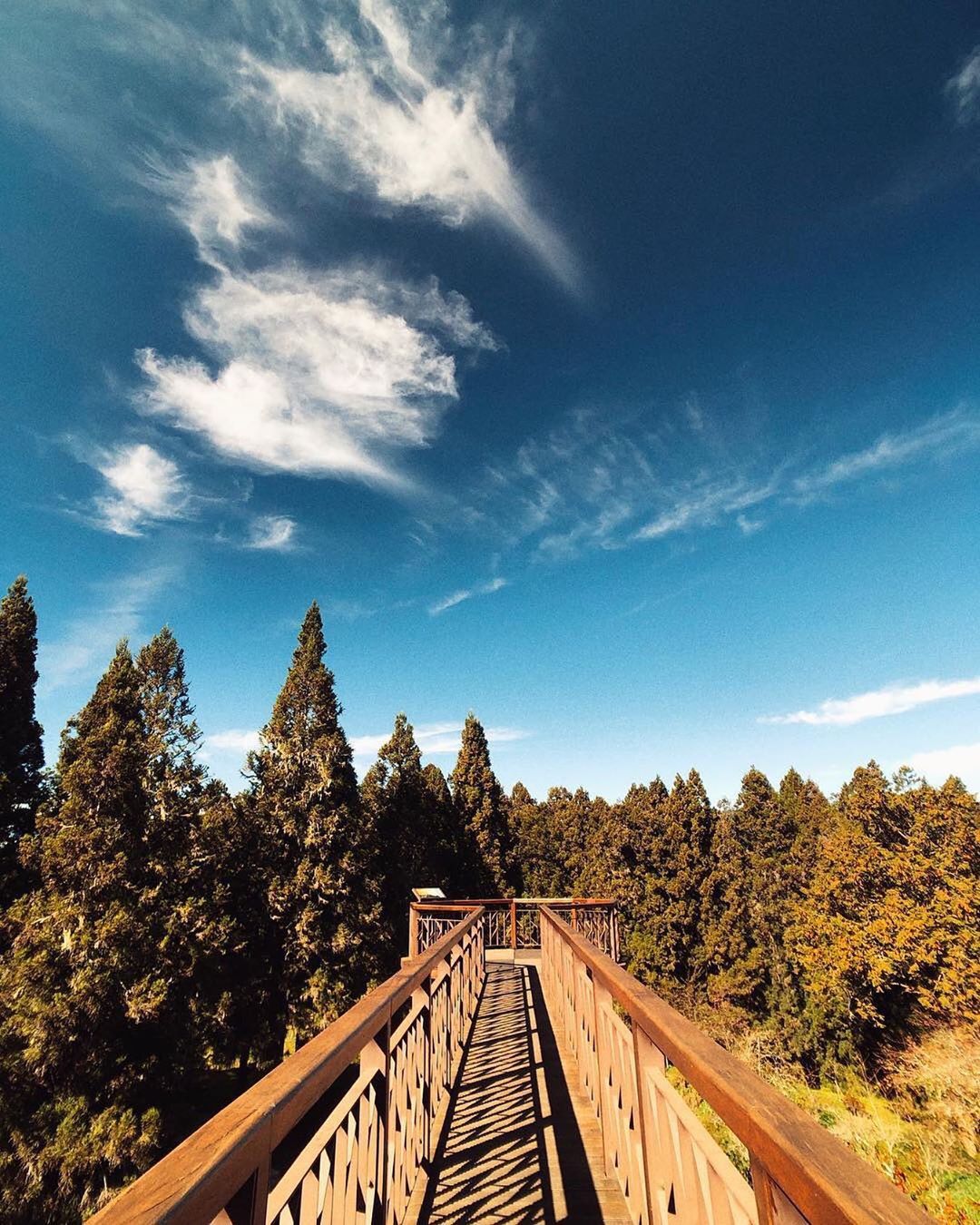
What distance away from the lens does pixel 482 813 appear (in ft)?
101

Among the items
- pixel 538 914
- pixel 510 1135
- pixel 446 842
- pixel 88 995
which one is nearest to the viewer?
pixel 510 1135

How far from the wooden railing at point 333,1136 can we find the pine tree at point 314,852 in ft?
50.7

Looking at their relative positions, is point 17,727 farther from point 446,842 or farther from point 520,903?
point 446,842

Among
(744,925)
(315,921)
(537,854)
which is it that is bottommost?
(744,925)

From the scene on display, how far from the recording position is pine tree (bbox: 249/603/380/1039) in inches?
669

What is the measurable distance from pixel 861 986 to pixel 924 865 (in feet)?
16.1

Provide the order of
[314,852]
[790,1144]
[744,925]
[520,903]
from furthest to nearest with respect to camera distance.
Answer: [744,925], [314,852], [520,903], [790,1144]

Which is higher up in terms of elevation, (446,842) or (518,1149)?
(446,842)

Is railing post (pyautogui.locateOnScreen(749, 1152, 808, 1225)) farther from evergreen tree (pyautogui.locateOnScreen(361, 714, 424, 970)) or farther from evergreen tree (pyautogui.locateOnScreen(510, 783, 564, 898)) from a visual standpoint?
evergreen tree (pyautogui.locateOnScreen(510, 783, 564, 898))

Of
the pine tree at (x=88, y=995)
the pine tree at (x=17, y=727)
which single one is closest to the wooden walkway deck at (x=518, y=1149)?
the pine tree at (x=88, y=995)

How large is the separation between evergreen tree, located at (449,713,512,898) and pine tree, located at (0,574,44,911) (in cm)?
1888

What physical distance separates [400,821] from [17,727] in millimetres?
14475

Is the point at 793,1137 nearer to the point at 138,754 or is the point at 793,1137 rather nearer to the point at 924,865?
the point at 138,754

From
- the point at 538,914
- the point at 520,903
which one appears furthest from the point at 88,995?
the point at 538,914
